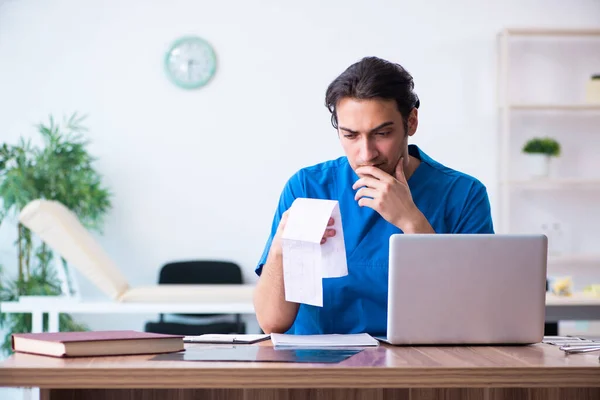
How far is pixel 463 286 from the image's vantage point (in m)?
1.57

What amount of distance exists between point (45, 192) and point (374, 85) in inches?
126

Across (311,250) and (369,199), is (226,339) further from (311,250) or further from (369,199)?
(369,199)

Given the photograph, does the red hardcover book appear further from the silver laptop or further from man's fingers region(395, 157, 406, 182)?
man's fingers region(395, 157, 406, 182)

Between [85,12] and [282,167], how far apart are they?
1.57 metres

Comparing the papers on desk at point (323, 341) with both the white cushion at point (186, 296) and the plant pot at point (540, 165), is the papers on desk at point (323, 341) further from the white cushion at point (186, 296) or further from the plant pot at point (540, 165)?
the plant pot at point (540, 165)

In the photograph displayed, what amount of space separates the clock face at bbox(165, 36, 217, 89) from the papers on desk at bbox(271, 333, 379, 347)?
3.67 metres

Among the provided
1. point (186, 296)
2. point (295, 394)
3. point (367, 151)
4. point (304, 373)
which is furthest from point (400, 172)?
point (186, 296)

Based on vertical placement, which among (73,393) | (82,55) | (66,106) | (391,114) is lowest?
(73,393)

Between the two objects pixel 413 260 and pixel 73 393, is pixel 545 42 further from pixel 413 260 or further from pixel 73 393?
pixel 73 393

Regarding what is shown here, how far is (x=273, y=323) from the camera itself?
6.55ft

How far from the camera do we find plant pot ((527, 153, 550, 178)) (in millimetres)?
5062

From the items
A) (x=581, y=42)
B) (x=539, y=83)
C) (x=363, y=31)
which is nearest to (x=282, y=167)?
(x=363, y=31)

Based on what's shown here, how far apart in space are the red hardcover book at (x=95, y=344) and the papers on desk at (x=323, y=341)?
0.72 ft

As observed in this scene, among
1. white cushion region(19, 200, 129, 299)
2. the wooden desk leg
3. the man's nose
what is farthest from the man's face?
white cushion region(19, 200, 129, 299)
